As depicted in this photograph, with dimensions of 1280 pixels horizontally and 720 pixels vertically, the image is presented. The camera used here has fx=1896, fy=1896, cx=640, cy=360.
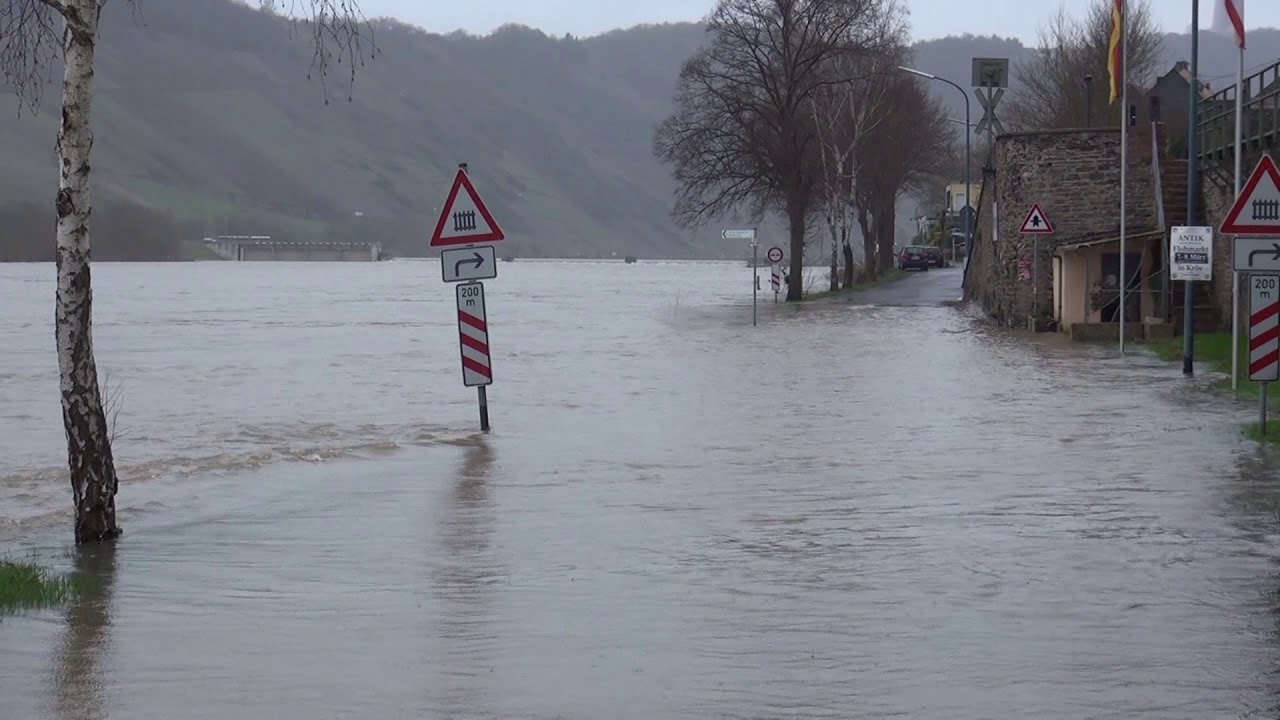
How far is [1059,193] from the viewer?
132 feet

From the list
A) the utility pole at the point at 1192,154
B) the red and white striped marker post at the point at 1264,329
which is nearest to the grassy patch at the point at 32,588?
the red and white striped marker post at the point at 1264,329

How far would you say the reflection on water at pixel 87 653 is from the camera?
769cm

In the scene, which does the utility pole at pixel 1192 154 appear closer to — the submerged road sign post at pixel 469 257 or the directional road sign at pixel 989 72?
the submerged road sign post at pixel 469 257

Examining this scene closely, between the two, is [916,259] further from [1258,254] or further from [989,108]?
[1258,254]

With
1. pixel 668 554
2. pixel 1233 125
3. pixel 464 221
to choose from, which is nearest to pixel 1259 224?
pixel 464 221

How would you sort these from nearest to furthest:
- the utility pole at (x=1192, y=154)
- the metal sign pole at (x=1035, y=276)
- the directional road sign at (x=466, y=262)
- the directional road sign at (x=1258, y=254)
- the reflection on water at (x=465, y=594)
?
the reflection on water at (x=465, y=594), the directional road sign at (x=1258, y=254), the directional road sign at (x=466, y=262), the utility pole at (x=1192, y=154), the metal sign pole at (x=1035, y=276)

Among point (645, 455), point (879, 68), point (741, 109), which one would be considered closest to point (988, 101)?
point (741, 109)

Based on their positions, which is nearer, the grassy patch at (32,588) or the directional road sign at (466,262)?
the grassy patch at (32,588)

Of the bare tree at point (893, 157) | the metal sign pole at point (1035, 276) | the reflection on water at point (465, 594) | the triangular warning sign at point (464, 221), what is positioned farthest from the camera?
the bare tree at point (893, 157)

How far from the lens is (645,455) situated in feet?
60.3

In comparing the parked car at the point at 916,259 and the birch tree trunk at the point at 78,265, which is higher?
the birch tree trunk at the point at 78,265

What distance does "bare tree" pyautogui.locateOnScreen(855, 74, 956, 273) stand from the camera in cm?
8569

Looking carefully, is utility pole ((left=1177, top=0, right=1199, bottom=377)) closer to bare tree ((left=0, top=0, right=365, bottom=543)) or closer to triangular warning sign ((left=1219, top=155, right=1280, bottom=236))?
triangular warning sign ((left=1219, top=155, right=1280, bottom=236))

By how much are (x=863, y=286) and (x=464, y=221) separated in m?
62.8
